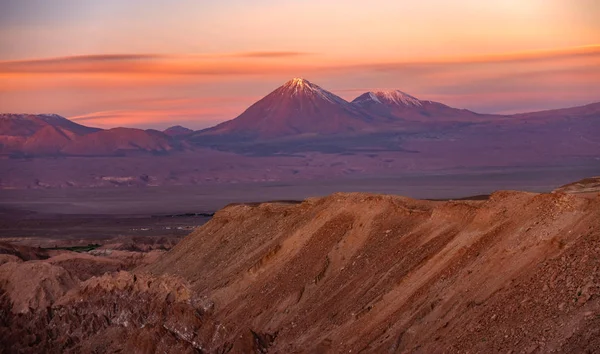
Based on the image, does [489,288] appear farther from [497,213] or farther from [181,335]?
[181,335]

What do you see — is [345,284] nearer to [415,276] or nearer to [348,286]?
[348,286]

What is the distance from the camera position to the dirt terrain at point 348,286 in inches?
964

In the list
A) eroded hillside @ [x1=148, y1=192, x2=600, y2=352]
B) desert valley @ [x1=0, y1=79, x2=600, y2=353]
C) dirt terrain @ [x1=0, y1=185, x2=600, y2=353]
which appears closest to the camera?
eroded hillside @ [x1=148, y1=192, x2=600, y2=352]

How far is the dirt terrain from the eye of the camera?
24484 millimetres

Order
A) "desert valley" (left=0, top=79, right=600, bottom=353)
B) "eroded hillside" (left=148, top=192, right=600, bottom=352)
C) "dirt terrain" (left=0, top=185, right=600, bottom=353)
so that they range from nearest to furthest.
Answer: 1. "eroded hillside" (left=148, top=192, right=600, bottom=352)
2. "dirt terrain" (left=0, top=185, right=600, bottom=353)
3. "desert valley" (left=0, top=79, right=600, bottom=353)

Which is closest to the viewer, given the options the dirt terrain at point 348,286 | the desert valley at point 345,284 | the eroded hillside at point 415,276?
the eroded hillside at point 415,276

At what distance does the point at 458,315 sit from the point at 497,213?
5.41 meters

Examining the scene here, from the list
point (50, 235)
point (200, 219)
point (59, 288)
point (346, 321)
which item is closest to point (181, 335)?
point (346, 321)

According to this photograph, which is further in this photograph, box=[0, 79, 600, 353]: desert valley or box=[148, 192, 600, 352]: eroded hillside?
box=[0, 79, 600, 353]: desert valley

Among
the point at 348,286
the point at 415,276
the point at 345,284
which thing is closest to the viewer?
the point at 415,276

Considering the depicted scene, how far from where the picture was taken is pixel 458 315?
2569 cm

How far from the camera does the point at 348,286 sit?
32.1 metres

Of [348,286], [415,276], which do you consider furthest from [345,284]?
[415,276]

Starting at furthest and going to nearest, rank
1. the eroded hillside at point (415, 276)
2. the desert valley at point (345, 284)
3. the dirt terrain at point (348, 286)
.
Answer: the desert valley at point (345, 284)
the dirt terrain at point (348, 286)
the eroded hillside at point (415, 276)
